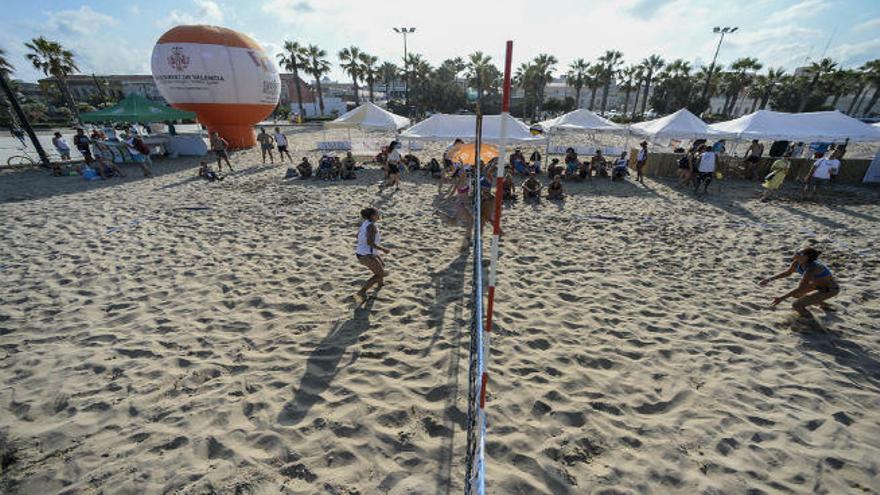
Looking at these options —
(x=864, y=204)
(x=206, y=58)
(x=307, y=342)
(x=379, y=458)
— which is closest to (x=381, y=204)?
(x=307, y=342)

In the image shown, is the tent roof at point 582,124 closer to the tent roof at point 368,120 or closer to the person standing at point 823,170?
the person standing at point 823,170

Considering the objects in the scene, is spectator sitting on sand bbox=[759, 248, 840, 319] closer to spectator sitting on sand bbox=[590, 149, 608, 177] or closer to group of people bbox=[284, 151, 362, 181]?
spectator sitting on sand bbox=[590, 149, 608, 177]

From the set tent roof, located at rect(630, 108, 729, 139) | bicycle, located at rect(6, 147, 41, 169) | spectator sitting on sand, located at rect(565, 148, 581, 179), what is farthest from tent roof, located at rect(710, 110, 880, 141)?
bicycle, located at rect(6, 147, 41, 169)

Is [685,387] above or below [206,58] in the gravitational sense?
below

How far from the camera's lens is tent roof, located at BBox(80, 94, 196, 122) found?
15359 mm

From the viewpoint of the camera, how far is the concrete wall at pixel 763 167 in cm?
1316

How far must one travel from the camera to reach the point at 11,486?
8.48ft

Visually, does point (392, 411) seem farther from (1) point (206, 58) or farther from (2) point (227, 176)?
(1) point (206, 58)

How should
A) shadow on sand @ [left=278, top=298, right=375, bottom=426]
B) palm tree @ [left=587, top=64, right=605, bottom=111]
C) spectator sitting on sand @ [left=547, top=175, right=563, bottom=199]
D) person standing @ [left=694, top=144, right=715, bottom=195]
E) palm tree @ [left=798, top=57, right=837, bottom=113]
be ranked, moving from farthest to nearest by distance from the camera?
palm tree @ [left=587, top=64, right=605, bottom=111]
palm tree @ [left=798, top=57, right=837, bottom=113]
person standing @ [left=694, top=144, right=715, bottom=195]
spectator sitting on sand @ [left=547, top=175, right=563, bottom=199]
shadow on sand @ [left=278, top=298, right=375, bottom=426]

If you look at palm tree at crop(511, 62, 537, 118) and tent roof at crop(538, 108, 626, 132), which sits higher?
palm tree at crop(511, 62, 537, 118)

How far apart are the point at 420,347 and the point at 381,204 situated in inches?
259

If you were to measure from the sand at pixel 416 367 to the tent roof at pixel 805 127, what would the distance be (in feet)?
27.8

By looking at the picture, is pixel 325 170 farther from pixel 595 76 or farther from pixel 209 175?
pixel 595 76

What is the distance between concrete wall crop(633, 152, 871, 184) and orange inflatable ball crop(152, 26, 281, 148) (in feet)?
61.1
